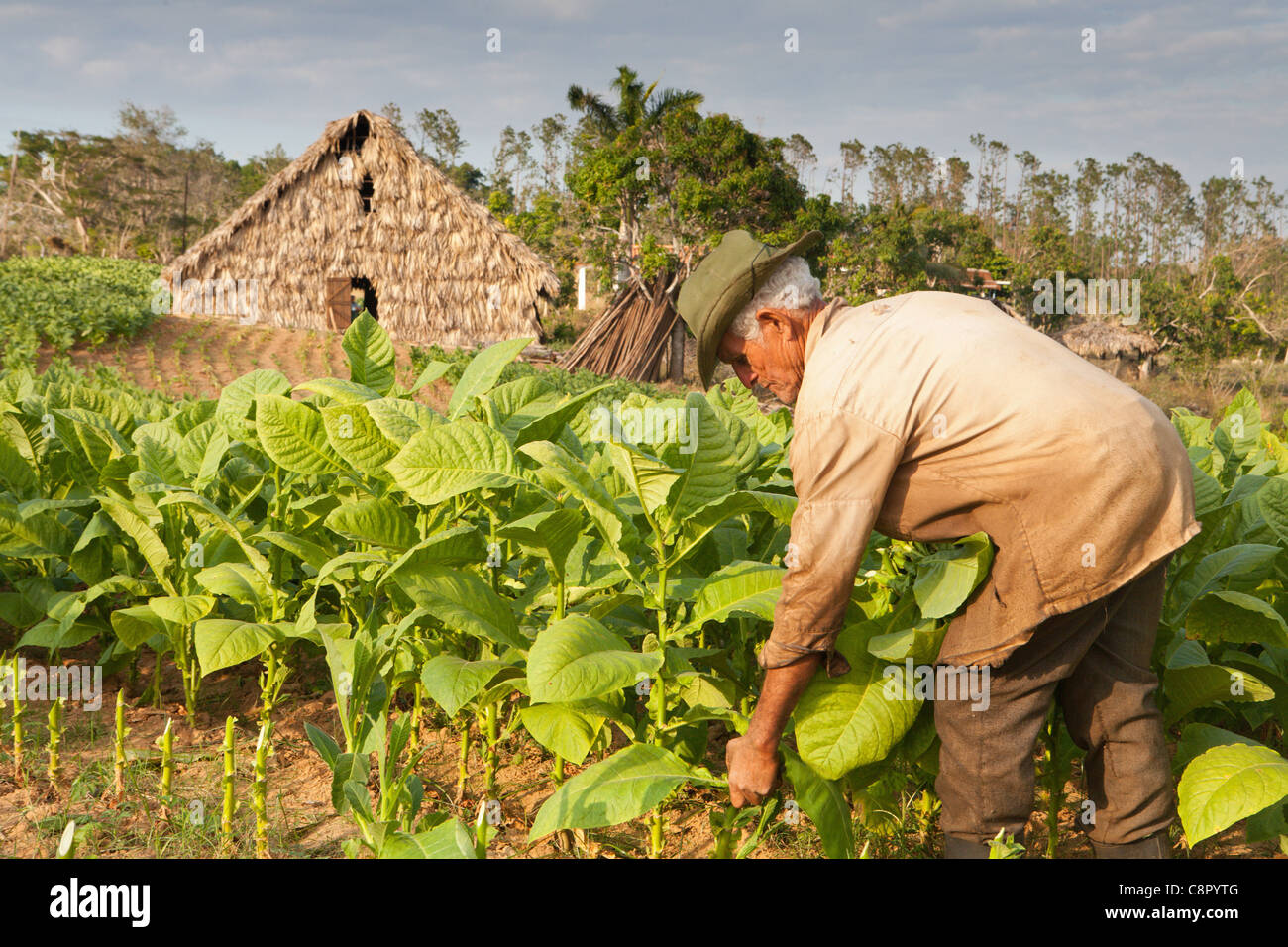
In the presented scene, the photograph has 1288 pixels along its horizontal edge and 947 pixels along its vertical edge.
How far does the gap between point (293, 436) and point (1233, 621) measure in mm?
2031

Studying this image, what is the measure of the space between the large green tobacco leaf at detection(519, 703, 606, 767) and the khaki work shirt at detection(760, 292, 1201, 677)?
1.32 feet

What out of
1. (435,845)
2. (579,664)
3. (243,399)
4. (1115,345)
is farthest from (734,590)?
(1115,345)

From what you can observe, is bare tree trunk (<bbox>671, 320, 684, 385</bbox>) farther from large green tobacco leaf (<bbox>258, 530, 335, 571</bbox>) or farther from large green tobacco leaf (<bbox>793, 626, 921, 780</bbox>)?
large green tobacco leaf (<bbox>793, 626, 921, 780</bbox>)

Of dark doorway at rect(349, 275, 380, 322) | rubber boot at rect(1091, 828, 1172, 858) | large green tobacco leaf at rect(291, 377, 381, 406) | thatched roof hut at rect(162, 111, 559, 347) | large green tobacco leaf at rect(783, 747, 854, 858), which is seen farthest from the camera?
dark doorway at rect(349, 275, 380, 322)

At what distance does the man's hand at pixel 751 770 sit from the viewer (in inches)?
66.8

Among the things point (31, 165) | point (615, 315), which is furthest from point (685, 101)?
point (31, 165)

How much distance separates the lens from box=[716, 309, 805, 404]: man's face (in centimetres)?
185

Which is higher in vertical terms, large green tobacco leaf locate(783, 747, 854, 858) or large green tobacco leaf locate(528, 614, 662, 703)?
large green tobacco leaf locate(528, 614, 662, 703)

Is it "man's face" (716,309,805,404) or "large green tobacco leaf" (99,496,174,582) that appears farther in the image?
"large green tobacco leaf" (99,496,174,582)

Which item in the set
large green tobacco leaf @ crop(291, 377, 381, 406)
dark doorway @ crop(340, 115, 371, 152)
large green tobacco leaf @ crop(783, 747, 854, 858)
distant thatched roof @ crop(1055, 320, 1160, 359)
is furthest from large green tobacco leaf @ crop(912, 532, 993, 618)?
distant thatched roof @ crop(1055, 320, 1160, 359)

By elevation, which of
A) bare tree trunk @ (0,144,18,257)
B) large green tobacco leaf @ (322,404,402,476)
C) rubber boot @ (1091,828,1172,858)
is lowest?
rubber boot @ (1091,828,1172,858)

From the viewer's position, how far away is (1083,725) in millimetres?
1859

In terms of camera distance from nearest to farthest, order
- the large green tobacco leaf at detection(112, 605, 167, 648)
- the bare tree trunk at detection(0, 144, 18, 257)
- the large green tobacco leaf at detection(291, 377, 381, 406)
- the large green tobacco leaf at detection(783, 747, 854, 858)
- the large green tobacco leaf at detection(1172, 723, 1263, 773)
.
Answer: the large green tobacco leaf at detection(783, 747, 854, 858) → the large green tobacco leaf at detection(1172, 723, 1263, 773) → the large green tobacco leaf at detection(291, 377, 381, 406) → the large green tobacco leaf at detection(112, 605, 167, 648) → the bare tree trunk at detection(0, 144, 18, 257)

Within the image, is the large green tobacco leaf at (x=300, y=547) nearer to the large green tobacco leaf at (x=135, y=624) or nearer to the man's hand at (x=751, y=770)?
the large green tobacco leaf at (x=135, y=624)
